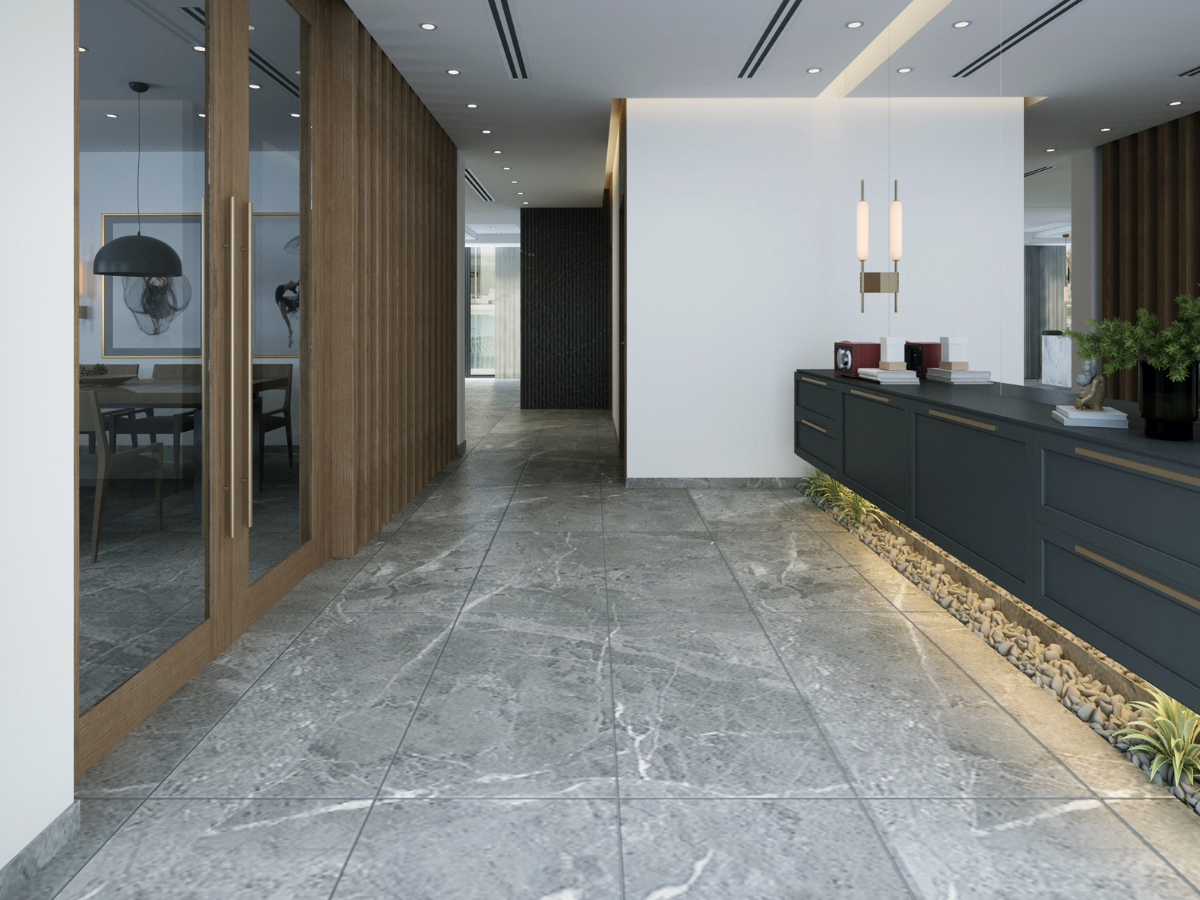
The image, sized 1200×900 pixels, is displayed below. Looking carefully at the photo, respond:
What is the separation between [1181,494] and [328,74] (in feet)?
13.0

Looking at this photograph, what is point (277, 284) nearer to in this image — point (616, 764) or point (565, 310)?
point (616, 764)

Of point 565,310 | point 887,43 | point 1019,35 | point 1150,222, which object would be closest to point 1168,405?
point 1019,35

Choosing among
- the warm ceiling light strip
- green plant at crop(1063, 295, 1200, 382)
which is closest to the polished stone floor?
green plant at crop(1063, 295, 1200, 382)

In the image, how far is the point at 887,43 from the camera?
539cm

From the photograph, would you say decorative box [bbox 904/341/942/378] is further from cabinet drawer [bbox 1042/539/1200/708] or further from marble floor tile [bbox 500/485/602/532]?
cabinet drawer [bbox 1042/539/1200/708]

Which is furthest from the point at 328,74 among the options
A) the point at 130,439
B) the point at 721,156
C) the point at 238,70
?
A: the point at 721,156

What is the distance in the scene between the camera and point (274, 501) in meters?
3.72

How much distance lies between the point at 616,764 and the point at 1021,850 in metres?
0.92


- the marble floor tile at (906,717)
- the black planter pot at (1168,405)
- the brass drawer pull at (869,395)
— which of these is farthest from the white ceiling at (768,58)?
the marble floor tile at (906,717)

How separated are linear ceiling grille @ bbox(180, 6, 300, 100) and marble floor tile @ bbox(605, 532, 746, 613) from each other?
8.16 ft

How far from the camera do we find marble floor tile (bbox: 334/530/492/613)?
12.1 feet

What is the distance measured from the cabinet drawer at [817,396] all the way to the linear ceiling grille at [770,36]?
195 cm

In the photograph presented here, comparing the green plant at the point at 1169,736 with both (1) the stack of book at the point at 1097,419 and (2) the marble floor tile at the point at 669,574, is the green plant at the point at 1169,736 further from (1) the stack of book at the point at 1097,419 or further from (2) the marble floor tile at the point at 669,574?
(2) the marble floor tile at the point at 669,574

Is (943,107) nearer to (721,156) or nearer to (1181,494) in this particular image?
(721,156)
